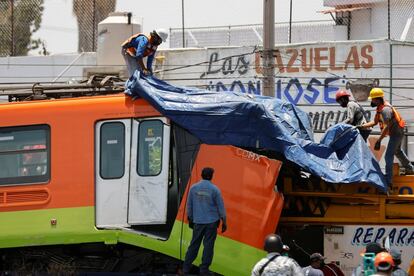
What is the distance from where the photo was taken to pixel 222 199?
46.7ft

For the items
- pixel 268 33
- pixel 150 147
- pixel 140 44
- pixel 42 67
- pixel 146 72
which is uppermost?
pixel 42 67

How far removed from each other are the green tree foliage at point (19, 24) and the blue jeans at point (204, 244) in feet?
83.9

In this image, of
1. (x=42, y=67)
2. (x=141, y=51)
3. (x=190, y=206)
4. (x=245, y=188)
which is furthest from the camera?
(x=42, y=67)

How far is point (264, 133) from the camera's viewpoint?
47.8 ft

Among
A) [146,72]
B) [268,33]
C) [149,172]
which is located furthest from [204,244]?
[268,33]

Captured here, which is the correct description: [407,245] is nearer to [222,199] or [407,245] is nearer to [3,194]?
[222,199]

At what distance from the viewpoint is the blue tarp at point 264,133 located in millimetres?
14438

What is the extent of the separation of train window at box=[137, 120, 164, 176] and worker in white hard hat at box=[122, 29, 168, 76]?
112 centimetres

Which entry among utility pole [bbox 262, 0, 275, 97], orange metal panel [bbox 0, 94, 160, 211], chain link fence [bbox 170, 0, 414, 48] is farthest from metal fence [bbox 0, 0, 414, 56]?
orange metal panel [bbox 0, 94, 160, 211]

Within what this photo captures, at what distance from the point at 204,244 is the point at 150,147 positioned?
1652 millimetres

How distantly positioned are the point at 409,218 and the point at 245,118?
280cm

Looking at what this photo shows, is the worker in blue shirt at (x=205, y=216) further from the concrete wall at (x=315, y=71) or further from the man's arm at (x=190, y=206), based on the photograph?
the concrete wall at (x=315, y=71)

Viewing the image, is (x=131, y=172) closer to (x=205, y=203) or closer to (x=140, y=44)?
(x=205, y=203)

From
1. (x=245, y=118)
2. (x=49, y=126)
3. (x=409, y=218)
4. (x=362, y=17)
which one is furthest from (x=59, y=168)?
(x=362, y=17)
